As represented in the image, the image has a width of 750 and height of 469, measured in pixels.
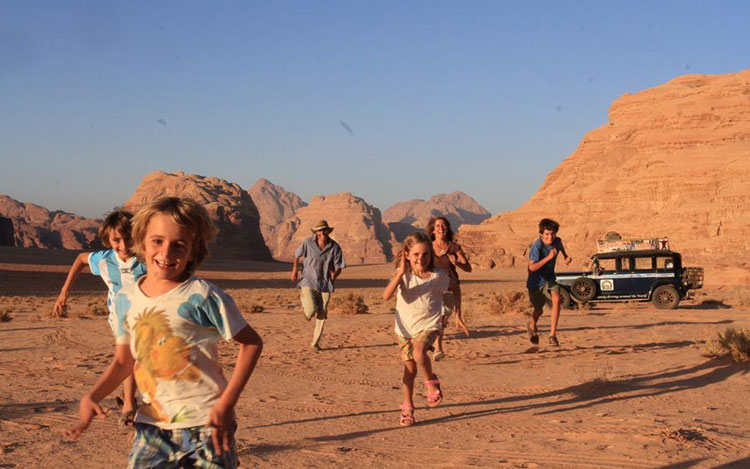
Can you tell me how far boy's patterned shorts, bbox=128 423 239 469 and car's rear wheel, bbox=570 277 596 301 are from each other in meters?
17.9

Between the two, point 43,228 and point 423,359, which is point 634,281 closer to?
point 423,359

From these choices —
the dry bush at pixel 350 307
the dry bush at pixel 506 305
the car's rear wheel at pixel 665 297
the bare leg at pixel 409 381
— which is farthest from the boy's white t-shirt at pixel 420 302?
the car's rear wheel at pixel 665 297

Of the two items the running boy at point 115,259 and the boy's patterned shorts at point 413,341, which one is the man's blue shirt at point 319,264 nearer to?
the boy's patterned shorts at point 413,341

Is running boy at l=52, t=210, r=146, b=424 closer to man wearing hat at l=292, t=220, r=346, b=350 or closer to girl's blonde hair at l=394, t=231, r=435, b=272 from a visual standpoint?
girl's blonde hair at l=394, t=231, r=435, b=272

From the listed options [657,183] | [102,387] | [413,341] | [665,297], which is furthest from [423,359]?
[657,183]

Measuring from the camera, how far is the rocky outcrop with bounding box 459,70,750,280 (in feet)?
210

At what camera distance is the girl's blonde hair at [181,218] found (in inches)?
121

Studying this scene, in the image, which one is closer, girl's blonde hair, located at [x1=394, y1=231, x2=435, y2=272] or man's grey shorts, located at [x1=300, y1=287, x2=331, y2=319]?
girl's blonde hair, located at [x1=394, y1=231, x2=435, y2=272]

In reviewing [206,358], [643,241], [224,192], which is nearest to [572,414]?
[206,358]

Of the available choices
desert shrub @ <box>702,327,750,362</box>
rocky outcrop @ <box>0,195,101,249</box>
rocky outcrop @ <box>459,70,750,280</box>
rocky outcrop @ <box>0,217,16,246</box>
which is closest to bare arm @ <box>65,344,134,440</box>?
desert shrub @ <box>702,327,750,362</box>

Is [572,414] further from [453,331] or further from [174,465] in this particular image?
[453,331]

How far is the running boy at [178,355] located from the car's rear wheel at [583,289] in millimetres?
17799

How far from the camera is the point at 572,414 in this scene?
22.1ft

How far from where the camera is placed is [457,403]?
731cm
